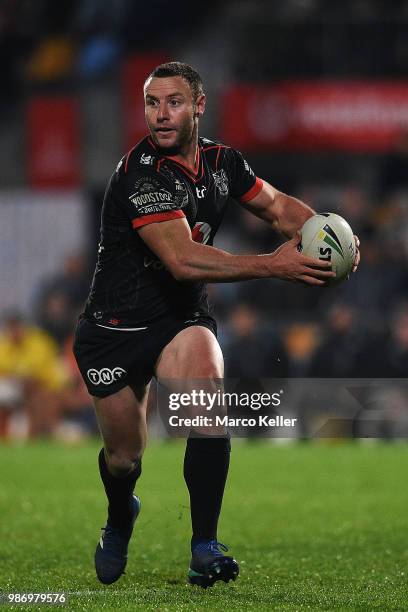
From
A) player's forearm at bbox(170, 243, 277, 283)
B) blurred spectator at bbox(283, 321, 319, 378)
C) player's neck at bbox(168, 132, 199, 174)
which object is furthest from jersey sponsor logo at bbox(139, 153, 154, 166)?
blurred spectator at bbox(283, 321, 319, 378)

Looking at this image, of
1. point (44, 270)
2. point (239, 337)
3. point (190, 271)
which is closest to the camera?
point (190, 271)

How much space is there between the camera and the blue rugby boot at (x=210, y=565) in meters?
5.45

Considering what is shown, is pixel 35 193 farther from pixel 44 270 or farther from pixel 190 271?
pixel 190 271

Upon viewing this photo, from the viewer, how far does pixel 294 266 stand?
5.32 meters

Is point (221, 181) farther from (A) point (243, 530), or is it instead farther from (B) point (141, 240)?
(A) point (243, 530)

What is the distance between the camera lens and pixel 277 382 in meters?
Result: 6.58

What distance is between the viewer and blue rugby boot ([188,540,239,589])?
5453mm

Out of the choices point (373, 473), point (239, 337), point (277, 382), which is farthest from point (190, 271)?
point (239, 337)

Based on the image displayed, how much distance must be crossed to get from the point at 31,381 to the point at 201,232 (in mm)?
9508

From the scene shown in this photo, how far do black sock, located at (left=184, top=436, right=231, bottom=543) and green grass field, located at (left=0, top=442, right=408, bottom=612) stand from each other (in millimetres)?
303

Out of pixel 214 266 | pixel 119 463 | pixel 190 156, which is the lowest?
pixel 119 463

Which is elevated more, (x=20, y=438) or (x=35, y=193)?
(x=35, y=193)

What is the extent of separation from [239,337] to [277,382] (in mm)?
8188

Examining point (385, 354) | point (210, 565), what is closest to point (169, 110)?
point (210, 565)
